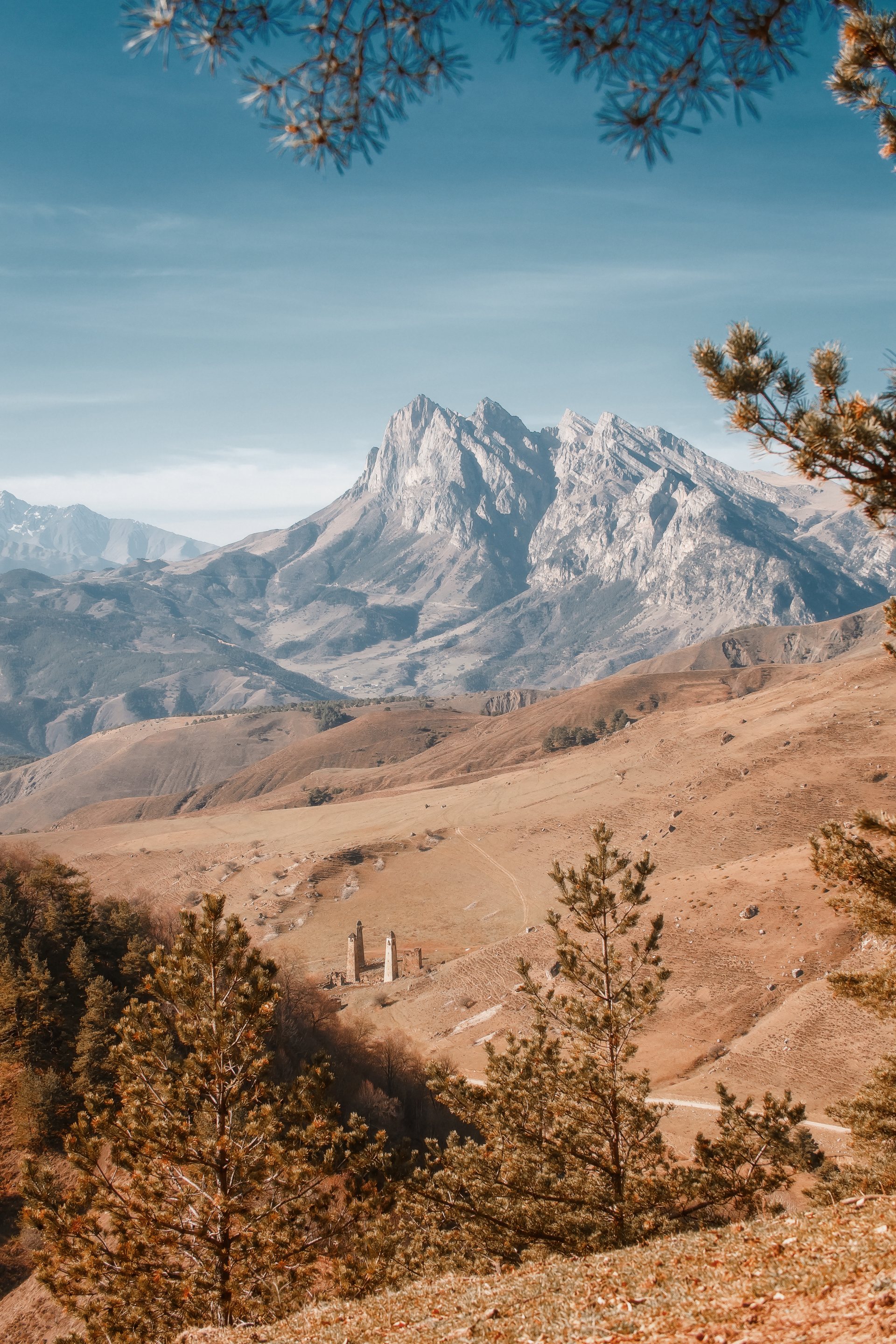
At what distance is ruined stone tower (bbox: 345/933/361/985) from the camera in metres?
56.7

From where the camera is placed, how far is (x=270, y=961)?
544 inches

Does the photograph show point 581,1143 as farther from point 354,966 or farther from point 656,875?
point 656,875

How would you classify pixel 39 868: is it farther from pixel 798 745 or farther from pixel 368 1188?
pixel 798 745

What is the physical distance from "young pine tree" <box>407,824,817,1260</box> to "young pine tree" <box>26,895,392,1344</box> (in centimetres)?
258

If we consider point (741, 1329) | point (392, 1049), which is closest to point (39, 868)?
point (392, 1049)

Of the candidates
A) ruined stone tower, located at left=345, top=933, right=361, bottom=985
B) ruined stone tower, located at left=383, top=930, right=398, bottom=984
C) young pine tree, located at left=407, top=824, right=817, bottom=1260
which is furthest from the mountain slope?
young pine tree, located at left=407, top=824, right=817, bottom=1260

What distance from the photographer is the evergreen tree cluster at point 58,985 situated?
26734 millimetres

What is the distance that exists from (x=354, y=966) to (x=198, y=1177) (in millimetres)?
45781

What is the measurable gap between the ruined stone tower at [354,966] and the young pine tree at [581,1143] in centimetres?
4247

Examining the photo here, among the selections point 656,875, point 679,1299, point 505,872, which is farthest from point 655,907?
point 679,1299

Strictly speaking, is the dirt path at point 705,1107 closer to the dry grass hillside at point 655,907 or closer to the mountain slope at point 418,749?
the dry grass hillside at point 655,907

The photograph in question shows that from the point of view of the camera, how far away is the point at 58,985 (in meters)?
32.2

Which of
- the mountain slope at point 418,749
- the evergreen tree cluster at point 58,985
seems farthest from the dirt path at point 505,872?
the evergreen tree cluster at point 58,985

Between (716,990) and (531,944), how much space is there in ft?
46.4
